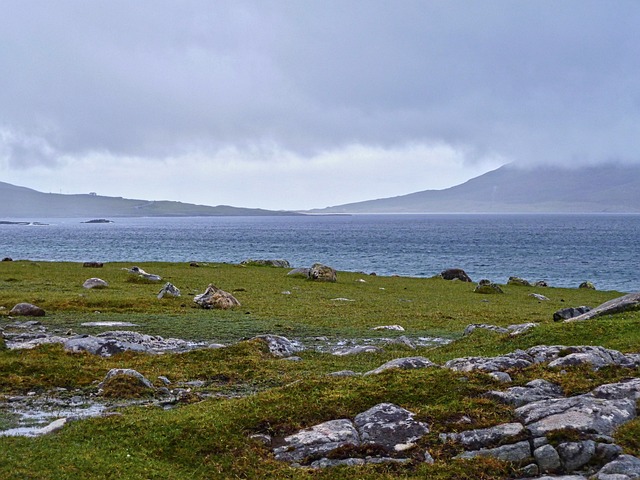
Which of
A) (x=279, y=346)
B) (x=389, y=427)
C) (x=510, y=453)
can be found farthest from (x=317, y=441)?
(x=279, y=346)

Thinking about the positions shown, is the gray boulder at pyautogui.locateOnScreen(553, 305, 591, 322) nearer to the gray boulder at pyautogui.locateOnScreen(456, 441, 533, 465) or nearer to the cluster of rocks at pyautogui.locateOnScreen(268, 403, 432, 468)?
the cluster of rocks at pyautogui.locateOnScreen(268, 403, 432, 468)

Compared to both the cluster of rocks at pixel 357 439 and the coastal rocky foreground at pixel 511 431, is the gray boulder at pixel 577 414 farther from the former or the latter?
the cluster of rocks at pixel 357 439

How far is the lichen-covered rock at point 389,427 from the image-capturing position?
38.7ft

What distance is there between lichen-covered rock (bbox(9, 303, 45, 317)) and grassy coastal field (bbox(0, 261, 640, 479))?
2.31 feet

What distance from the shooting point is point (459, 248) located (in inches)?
5487

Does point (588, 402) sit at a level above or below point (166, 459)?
above

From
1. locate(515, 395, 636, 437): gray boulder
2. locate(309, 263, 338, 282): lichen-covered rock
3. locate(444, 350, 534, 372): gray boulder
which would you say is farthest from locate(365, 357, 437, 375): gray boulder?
locate(309, 263, 338, 282): lichen-covered rock

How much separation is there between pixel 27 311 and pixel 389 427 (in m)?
23.6

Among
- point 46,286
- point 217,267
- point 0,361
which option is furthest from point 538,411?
point 217,267

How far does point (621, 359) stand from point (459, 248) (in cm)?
12556

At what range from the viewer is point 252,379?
58.4 feet

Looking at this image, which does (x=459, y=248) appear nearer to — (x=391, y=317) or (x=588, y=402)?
(x=391, y=317)

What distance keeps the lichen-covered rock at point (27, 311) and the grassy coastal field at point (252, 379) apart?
0.70m

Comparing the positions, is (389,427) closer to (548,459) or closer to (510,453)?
(510,453)
